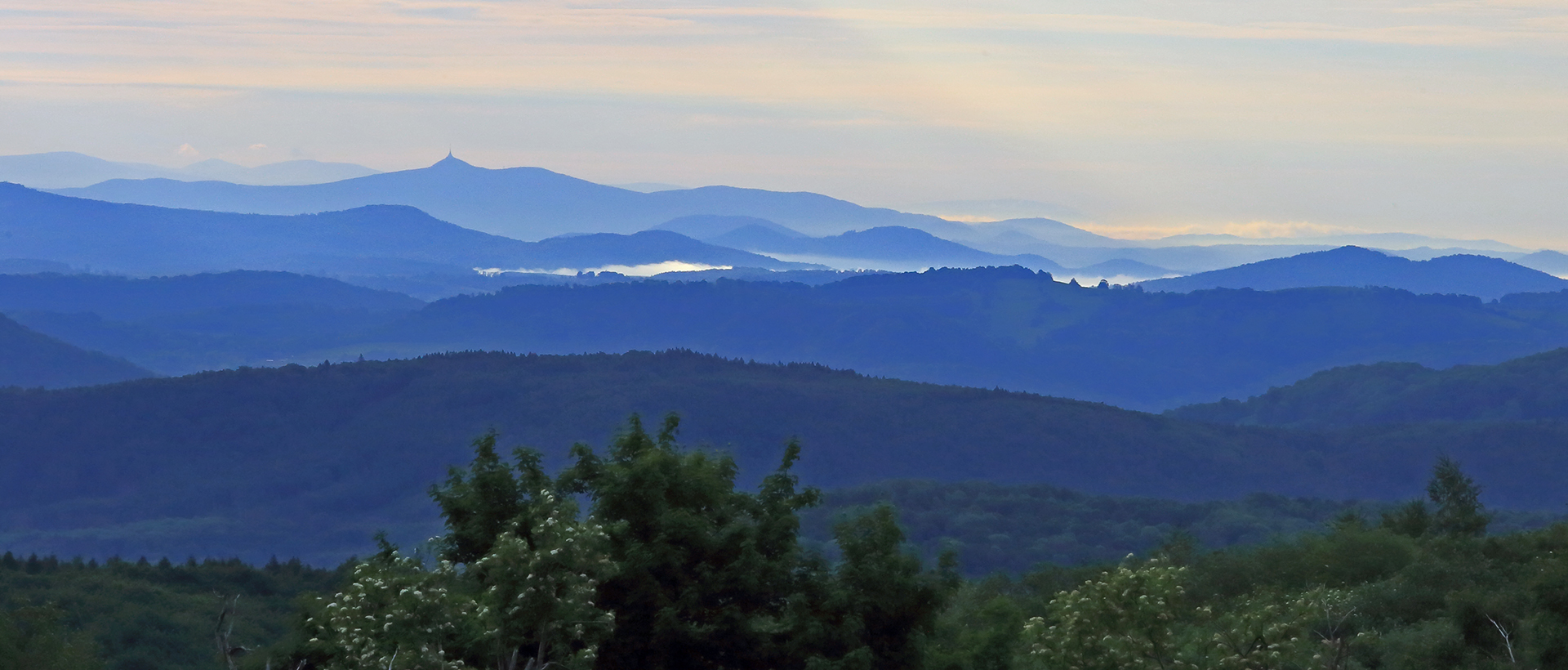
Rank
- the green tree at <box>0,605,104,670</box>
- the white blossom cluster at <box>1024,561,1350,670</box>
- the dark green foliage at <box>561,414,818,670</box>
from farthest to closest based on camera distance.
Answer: the green tree at <box>0,605,104,670</box> → the dark green foliage at <box>561,414,818,670</box> → the white blossom cluster at <box>1024,561,1350,670</box>

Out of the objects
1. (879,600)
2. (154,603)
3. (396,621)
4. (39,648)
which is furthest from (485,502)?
(154,603)

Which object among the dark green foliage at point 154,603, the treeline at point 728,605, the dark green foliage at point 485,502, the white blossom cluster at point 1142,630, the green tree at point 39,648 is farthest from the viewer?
the dark green foliage at point 154,603

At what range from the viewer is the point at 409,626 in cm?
2112

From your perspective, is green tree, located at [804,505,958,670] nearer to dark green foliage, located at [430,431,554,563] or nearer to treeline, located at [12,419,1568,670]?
treeline, located at [12,419,1568,670]

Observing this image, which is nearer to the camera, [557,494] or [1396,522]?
[557,494]

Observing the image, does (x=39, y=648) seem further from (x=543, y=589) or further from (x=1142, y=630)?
(x=1142, y=630)

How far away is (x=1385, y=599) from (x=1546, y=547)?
11461 millimetres

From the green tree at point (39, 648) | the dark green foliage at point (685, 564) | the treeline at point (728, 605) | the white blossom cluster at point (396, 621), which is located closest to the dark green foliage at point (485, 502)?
the treeline at point (728, 605)

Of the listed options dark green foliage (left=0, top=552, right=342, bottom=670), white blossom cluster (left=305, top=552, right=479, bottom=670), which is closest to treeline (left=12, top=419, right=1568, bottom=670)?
white blossom cluster (left=305, top=552, right=479, bottom=670)

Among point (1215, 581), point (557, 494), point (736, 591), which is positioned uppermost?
point (557, 494)

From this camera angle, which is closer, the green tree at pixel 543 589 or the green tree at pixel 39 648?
the green tree at pixel 543 589

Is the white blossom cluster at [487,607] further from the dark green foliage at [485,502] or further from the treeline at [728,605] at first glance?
the dark green foliage at [485,502]

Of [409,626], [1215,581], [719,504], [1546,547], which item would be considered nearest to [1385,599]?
[1546,547]

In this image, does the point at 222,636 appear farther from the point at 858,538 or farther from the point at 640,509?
the point at 858,538
